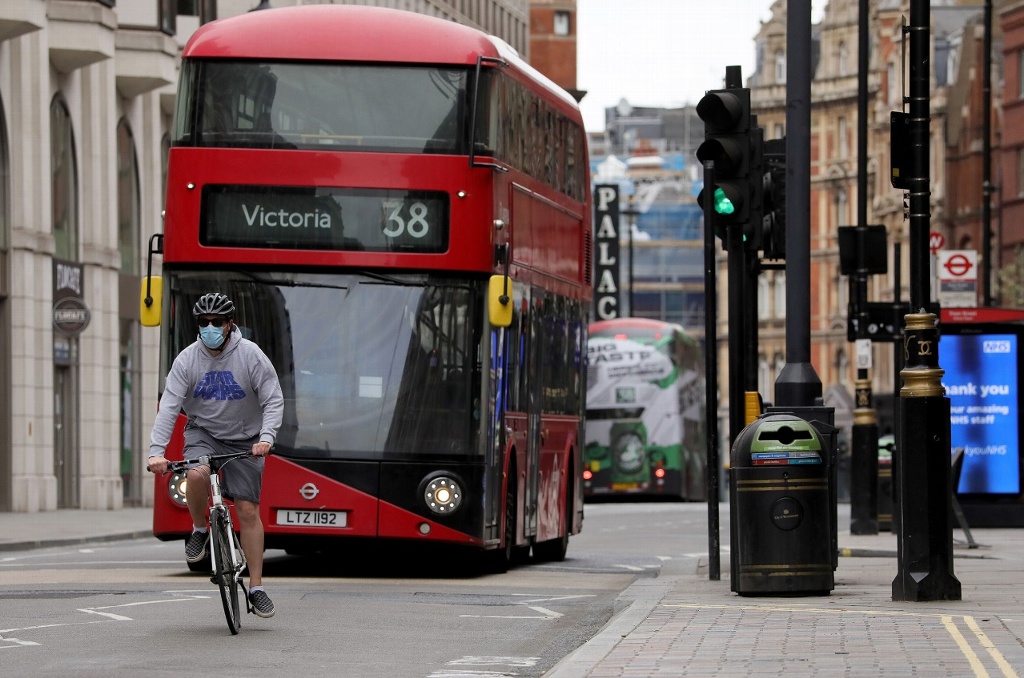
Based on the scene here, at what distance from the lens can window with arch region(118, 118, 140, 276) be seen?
4762cm

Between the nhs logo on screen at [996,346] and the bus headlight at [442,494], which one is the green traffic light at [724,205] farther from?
the nhs logo on screen at [996,346]

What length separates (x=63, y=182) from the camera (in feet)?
144

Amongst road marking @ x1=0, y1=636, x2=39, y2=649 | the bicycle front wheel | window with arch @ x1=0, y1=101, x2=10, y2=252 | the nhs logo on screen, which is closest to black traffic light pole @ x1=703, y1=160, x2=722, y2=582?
the bicycle front wheel

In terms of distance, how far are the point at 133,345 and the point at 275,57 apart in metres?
29.8

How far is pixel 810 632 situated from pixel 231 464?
10.7 ft

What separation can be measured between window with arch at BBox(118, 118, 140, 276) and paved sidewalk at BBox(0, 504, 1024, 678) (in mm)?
28837

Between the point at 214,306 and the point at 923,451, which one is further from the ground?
the point at 214,306

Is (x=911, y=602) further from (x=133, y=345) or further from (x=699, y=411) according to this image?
(x=699, y=411)

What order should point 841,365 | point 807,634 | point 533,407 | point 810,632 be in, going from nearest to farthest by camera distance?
point 807,634 → point 810,632 → point 533,407 → point 841,365

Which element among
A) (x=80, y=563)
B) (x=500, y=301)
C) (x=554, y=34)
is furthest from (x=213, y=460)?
(x=554, y=34)

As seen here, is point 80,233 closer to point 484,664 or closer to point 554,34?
point 484,664

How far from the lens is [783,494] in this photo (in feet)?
53.4

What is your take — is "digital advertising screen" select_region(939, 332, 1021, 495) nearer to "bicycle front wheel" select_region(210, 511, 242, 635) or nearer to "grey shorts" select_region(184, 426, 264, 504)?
"grey shorts" select_region(184, 426, 264, 504)

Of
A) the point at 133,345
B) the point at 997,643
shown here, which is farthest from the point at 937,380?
the point at 133,345
